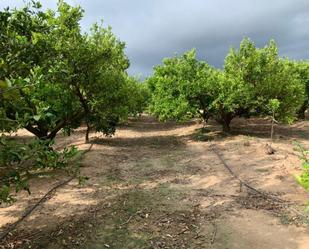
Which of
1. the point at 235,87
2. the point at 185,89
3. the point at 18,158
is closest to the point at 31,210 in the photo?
the point at 18,158

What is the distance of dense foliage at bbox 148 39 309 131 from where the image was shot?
20516 millimetres

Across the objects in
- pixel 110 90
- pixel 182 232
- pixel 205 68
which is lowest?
pixel 182 232

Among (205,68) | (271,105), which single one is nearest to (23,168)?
(271,105)

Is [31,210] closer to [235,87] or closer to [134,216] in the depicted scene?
[134,216]

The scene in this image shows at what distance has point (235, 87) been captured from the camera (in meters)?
20.3

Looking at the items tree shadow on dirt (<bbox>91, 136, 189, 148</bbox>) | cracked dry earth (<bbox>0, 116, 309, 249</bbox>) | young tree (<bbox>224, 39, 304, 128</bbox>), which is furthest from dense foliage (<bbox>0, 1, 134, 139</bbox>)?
young tree (<bbox>224, 39, 304, 128</bbox>)

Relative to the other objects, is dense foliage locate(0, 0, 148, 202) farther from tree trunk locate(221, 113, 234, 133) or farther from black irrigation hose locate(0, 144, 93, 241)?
tree trunk locate(221, 113, 234, 133)

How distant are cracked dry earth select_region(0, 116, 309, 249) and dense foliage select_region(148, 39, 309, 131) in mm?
5751

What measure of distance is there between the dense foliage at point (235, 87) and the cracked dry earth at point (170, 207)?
5.75 m

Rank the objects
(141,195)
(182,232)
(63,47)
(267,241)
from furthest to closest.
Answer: (63,47)
(141,195)
(182,232)
(267,241)

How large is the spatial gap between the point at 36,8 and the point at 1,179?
4.06 metres

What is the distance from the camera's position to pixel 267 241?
725 cm

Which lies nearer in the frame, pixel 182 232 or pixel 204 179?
pixel 182 232

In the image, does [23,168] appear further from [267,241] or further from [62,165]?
[267,241]
